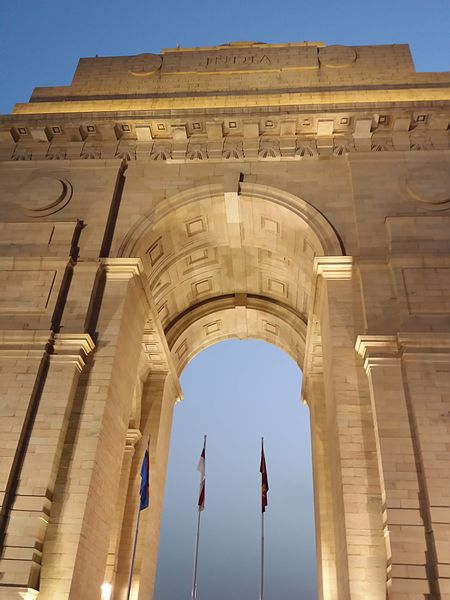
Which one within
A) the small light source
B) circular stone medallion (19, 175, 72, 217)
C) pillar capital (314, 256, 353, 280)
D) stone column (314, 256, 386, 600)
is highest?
circular stone medallion (19, 175, 72, 217)

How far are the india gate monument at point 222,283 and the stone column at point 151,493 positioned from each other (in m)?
0.09

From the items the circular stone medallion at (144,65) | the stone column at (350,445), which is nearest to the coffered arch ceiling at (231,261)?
the stone column at (350,445)

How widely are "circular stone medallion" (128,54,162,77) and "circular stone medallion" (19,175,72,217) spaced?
6.58 metres

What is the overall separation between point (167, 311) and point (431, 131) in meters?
11.8

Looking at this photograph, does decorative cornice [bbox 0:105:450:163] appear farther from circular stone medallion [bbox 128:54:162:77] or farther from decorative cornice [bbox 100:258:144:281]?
decorative cornice [bbox 100:258:144:281]

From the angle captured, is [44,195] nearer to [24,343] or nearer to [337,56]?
[24,343]

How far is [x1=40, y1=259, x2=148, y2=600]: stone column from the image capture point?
439 inches

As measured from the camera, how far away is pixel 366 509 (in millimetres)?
11195

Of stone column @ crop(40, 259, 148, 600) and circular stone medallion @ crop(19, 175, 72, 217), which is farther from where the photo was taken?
circular stone medallion @ crop(19, 175, 72, 217)

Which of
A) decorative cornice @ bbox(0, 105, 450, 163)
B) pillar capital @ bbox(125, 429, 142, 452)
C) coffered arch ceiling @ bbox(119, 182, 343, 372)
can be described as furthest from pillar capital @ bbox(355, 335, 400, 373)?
pillar capital @ bbox(125, 429, 142, 452)

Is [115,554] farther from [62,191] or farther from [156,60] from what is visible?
[156,60]

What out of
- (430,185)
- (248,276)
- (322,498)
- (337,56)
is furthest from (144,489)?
(337,56)

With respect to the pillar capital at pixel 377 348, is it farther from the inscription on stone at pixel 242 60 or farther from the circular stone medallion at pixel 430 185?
the inscription on stone at pixel 242 60

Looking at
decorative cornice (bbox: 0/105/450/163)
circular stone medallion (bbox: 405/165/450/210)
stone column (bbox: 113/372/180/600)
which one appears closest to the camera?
circular stone medallion (bbox: 405/165/450/210)
